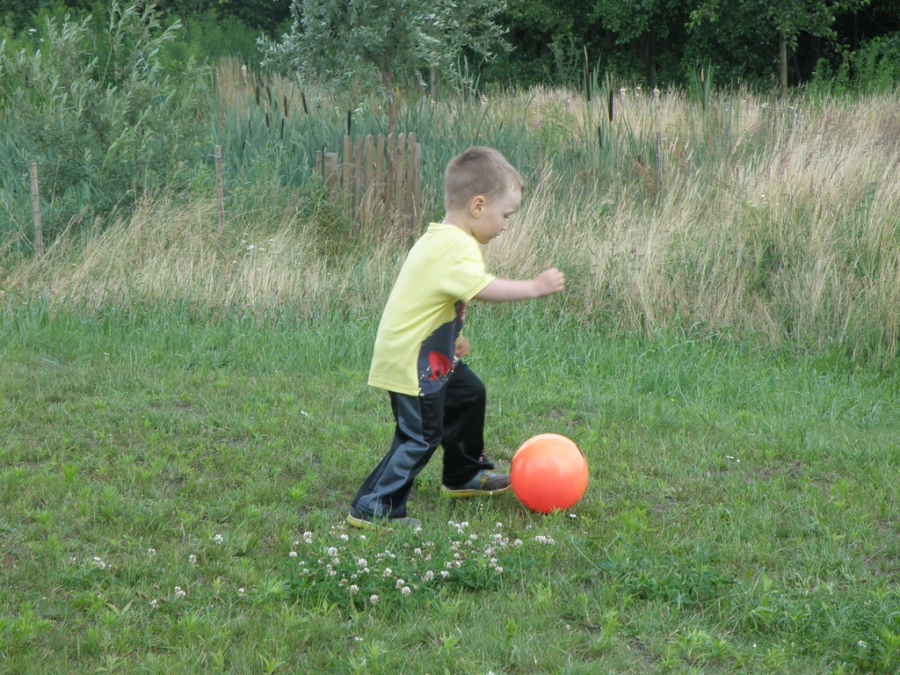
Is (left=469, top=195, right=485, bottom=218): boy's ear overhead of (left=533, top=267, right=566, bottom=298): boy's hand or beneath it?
overhead

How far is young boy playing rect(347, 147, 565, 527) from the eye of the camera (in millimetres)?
3887

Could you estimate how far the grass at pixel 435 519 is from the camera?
124 inches

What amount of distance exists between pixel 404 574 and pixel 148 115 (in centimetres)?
712

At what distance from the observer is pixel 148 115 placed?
934cm

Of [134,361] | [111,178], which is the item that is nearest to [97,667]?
[134,361]

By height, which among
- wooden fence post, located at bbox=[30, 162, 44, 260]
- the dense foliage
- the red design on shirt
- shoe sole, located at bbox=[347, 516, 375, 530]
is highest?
the dense foliage

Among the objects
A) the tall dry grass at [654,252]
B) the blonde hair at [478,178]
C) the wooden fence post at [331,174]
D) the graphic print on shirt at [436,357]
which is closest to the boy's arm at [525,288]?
the graphic print on shirt at [436,357]

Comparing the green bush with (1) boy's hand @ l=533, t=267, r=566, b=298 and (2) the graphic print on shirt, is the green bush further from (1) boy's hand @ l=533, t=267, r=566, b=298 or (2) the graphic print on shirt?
(1) boy's hand @ l=533, t=267, r=566, b=298

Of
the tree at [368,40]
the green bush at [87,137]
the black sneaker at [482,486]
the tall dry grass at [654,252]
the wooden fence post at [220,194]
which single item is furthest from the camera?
the tree at [368,40]

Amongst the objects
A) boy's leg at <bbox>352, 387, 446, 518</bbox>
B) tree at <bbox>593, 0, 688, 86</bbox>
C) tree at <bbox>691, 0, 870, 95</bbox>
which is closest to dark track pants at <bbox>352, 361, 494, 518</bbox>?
boy's leg at <bbox>352, 387, 446, 518</bbox>

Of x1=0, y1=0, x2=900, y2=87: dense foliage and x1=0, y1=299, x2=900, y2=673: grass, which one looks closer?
x1=0, y1=299, x2=900, y2=673: grass

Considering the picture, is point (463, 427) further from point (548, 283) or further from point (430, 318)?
point (548, 283)

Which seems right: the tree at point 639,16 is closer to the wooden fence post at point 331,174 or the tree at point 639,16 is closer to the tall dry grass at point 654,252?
the tall dry grass at point 654,252

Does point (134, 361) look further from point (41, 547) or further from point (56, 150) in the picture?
point (56, 150)
